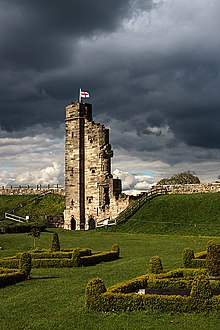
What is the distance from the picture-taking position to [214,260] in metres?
20.7

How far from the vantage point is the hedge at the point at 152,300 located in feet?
54.9

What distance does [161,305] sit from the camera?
17.4 m

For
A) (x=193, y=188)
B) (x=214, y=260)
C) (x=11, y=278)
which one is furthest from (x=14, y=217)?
(x=214, y=260)

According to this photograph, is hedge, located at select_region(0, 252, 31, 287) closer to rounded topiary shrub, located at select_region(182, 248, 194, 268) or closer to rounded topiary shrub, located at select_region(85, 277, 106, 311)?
rounded topiary shrub, located at select_region(85, 277, 106, 311)

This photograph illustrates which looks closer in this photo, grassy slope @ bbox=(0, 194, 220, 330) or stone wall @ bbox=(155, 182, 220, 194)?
grassy slope @ bbox=(0, 194, 220, 330)

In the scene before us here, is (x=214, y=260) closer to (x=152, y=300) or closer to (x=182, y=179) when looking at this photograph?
(x=152, y=300)

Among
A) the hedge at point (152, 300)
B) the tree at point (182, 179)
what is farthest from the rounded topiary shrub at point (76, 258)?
the tree at point (182, 179)

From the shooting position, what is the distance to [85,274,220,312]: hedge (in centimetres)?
1672

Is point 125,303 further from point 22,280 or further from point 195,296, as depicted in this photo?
point 22,280

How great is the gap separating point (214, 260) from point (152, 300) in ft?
14.6

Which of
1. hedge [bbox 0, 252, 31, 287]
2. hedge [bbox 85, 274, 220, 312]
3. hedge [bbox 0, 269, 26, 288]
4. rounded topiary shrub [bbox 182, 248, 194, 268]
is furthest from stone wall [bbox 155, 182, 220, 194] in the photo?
hedge [bbox 85, 274, 220, 312]

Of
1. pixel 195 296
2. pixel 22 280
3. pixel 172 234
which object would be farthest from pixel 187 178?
pixel 195 296

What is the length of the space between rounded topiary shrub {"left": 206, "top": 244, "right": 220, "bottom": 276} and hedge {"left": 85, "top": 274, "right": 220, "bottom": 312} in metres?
3.37

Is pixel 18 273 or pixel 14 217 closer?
pixel 18 273
